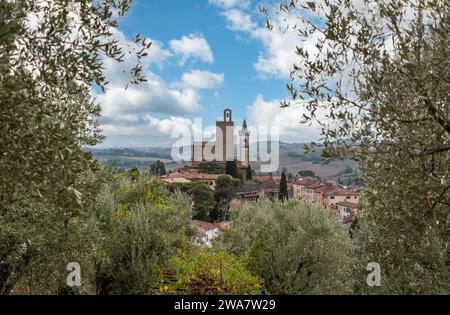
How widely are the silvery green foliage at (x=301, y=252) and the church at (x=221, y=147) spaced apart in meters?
95.5

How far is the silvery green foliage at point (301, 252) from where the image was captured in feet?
71.1

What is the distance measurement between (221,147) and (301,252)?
112 metres

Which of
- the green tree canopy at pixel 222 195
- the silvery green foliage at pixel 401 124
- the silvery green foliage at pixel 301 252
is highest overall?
the silvery green foliage at pixel 401 124

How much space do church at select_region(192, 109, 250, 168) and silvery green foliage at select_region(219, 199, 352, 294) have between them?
9552cm

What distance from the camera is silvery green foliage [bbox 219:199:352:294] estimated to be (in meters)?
21.7

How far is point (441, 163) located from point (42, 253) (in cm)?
1167

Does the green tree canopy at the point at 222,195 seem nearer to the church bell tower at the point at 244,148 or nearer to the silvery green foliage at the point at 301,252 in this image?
the church bell tower at the point at 244,148

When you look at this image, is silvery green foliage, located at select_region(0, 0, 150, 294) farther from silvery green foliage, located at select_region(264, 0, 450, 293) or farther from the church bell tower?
the church bell tower

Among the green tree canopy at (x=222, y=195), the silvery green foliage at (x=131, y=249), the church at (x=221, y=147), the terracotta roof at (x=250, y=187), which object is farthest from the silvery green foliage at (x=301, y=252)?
the church at (x=221, y=147)

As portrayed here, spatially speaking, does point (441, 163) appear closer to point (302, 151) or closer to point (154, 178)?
point (302, 151)

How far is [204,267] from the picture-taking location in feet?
54.9

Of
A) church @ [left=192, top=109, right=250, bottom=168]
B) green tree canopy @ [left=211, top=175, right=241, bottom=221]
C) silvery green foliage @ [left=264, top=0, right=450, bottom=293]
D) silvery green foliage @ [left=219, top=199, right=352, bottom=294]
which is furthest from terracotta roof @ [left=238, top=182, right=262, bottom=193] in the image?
silvery green foliage @ [left=264, top=0, right=450, bottom=293]

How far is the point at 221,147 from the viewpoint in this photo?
133625mm

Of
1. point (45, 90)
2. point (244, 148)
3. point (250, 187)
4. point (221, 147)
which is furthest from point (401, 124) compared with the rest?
point (244, 148)
